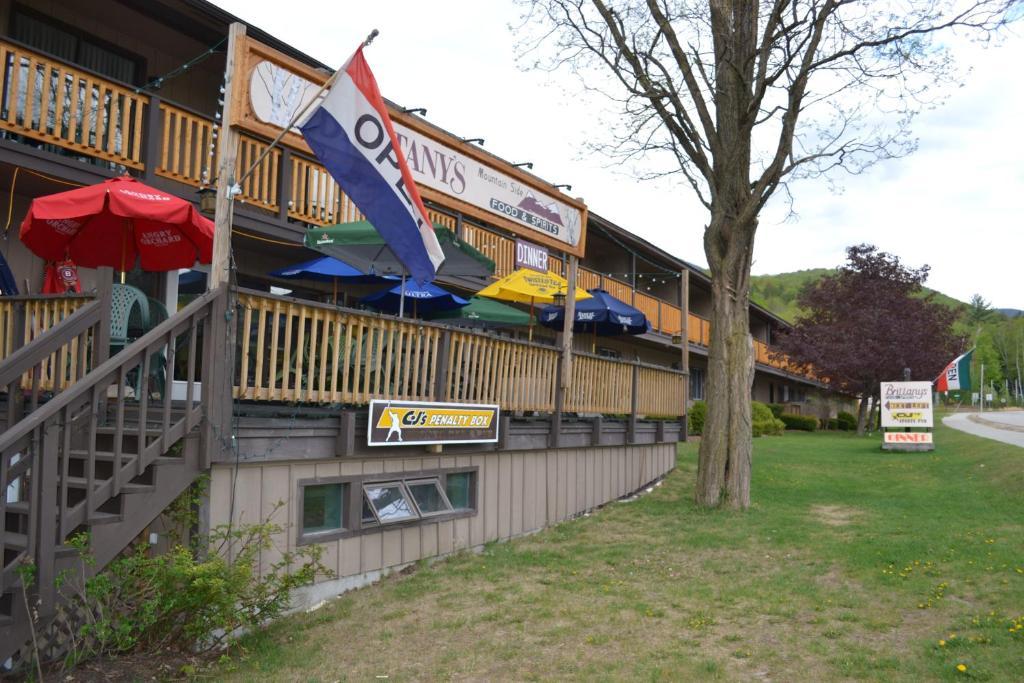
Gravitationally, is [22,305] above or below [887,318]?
below

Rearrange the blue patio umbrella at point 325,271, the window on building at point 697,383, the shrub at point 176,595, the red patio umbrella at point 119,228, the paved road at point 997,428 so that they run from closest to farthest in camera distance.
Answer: the shrub at point 176,595
the red patio umbrella at point 119,228
the blue patio umbrella at point 325,271
the paved road at point 997,428
the window on building at point 697,383

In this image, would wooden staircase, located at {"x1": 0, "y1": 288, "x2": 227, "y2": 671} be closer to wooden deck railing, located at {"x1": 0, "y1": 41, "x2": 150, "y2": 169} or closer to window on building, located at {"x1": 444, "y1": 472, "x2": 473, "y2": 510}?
window on building, located at {"x1": 444, "y1": 472, "x2": 473, "y2": 510}

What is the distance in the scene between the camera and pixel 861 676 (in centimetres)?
530

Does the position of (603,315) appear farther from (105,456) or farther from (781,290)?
(781,290)

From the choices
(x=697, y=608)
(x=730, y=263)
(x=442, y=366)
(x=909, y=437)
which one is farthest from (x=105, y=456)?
(x=909, y=437)

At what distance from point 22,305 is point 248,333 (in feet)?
7.73

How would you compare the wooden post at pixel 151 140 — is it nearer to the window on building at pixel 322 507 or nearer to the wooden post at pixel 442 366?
the wooden post at pixel 442 366

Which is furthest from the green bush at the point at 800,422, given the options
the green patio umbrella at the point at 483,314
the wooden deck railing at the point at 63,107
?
the wooden deck railing at the point at 63,107

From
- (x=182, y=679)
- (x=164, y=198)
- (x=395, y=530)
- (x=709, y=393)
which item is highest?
(x=164, y=198)

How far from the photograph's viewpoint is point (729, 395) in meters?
11.6

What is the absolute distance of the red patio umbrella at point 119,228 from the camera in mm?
7336

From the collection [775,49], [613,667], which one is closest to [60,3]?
[775,49]

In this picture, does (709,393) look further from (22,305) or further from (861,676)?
(22,305)

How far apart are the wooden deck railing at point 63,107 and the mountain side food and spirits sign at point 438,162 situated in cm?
331
